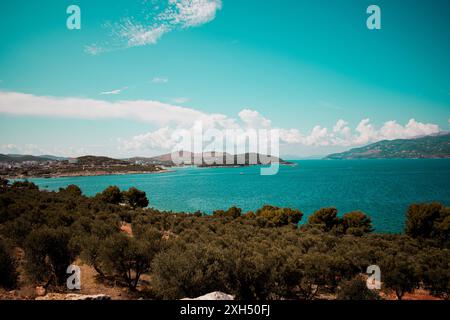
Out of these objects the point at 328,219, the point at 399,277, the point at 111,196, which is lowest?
the point at 328,219

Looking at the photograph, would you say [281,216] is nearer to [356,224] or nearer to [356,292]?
[356,224]

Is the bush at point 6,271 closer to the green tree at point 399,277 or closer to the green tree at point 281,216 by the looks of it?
the green tree at point 399,277

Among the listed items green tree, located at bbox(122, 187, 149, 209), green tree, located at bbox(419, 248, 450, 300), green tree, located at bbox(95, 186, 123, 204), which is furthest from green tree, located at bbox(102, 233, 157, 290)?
green tree, located at bbox(122, 187, 149, 209)

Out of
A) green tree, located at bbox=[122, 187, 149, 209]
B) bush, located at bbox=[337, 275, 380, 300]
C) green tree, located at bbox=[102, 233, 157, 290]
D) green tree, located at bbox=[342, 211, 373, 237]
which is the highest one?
green tree, located at bbox=[102, 233, 157, 290]

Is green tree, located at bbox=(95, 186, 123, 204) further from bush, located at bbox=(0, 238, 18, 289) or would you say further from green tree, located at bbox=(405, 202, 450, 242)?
green tree, located at bbox=(405, 202, 450, 242)

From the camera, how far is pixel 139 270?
1480cm

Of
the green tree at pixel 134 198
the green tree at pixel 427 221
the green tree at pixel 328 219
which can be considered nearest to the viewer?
the green tree at pixel 427 221

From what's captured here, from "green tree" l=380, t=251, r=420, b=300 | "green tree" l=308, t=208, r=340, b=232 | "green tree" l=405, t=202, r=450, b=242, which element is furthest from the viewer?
"green tree" l=308, t=208, r=340, b=232

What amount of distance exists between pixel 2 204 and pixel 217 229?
29264mm

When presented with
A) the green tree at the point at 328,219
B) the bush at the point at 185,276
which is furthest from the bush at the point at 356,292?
the green tree at the point at 328,219

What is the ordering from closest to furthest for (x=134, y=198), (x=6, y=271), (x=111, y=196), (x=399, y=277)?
(x=6, y=271), (x=399, y=277), (x=111, y=196), (x=134, y=198)

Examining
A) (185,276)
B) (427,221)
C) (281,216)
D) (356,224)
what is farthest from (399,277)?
(427,221)
